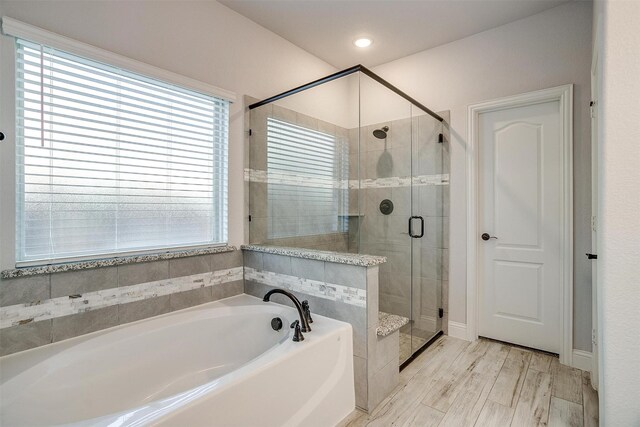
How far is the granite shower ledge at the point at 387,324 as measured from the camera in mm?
1849

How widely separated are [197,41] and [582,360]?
363cm

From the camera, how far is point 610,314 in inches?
52.6

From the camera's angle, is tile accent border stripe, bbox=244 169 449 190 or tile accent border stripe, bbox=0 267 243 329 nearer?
tile accent border stripe, bbox=0 267 243 329

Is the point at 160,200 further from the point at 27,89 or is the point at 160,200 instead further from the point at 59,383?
the point at 59,383

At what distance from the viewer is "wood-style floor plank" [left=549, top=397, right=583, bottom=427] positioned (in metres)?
1.69

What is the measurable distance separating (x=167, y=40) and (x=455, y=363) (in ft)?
10.2

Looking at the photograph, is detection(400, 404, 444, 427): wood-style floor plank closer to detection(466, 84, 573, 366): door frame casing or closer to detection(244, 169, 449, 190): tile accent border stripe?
detection(466, 84, 573, 366): door frame casing

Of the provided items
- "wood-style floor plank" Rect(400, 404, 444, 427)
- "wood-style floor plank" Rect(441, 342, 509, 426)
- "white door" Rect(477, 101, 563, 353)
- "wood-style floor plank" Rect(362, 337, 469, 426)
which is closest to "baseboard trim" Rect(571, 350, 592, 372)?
"white door" Rect(477, 101, 563, 353)

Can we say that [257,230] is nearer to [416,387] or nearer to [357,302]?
[357,302]

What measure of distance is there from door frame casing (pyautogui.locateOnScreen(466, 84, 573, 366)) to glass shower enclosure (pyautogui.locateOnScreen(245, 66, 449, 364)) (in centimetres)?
31

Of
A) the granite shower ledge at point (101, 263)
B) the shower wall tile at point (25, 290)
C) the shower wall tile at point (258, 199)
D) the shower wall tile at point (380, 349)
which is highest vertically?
the shower wall tile at point (258, 199)

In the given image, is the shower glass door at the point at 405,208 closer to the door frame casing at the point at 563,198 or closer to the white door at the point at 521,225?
the door frame casing at the point at 563,198

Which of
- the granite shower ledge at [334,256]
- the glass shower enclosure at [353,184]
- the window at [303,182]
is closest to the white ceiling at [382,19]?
the glass shower enclosure at [353,184]

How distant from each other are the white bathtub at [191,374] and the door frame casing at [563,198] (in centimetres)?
156
